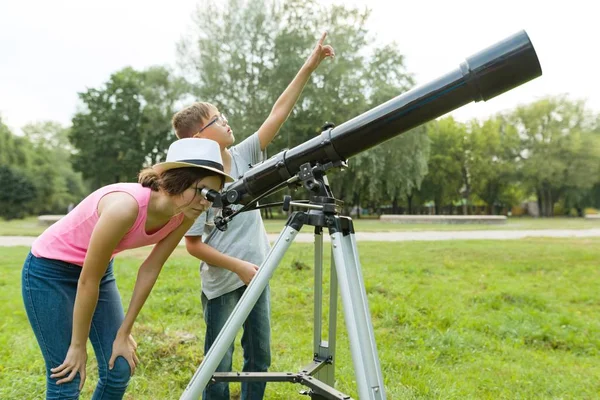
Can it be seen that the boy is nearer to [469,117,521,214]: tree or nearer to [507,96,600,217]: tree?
[469,117,521,214]: tree

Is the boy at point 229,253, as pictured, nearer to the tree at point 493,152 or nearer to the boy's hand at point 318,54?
the boy's hand at point 318,54

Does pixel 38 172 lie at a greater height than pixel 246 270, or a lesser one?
greater

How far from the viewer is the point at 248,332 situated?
2529 mm

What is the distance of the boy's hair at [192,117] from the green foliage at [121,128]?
3277cm

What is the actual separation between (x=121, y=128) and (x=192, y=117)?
123ft

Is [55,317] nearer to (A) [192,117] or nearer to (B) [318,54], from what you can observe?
(A) [192,117]

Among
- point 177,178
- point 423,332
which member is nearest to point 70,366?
point 177,178

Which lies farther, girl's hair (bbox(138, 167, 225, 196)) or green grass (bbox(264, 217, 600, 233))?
green grass (bbox(264, 217, 600, 233))

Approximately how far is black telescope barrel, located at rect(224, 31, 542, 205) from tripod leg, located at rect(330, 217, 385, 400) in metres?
0.36

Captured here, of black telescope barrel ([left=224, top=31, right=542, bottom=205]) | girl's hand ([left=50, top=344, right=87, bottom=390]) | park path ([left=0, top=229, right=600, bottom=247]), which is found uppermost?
black telescope barrel ([left=224, top=31, right=542, bottom=205])

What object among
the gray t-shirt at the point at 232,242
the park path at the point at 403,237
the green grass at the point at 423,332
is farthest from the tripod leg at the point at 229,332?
the park path at the point at 403,237

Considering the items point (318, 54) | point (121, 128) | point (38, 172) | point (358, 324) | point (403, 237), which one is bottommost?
point (403, 237)

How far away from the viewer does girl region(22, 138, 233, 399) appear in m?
1.84

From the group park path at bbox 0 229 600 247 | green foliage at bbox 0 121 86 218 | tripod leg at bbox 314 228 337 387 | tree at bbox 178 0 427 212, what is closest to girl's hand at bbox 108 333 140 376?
tripod leg at bbox 314 228 337 387
